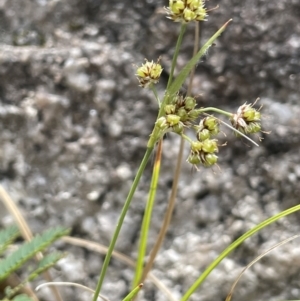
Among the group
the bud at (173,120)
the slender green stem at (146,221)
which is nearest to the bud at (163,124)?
the bud at (173,120)

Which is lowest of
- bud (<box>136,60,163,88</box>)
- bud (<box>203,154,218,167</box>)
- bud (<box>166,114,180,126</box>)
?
bud (<box>203,154,218,167</box>)

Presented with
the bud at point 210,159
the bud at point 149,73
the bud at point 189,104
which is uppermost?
the bud at point 149,73

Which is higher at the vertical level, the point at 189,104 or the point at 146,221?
the point at 189,104

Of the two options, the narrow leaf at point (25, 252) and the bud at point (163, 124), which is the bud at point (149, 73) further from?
the narrow leaf at point (25, 252)

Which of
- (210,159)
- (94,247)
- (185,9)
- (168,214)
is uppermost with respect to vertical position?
(185,9)

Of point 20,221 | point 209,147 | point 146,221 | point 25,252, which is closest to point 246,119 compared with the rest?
point 209,147

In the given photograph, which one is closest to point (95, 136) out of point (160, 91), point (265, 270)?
point (160, 91)

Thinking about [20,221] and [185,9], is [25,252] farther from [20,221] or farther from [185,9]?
[185,9]

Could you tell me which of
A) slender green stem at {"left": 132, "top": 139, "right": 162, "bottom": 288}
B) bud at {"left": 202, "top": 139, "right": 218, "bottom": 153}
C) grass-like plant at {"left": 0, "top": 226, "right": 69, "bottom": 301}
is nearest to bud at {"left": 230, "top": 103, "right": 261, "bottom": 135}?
bud at {"left": 202, "top": 139, "right": 218, "bottom": 153}

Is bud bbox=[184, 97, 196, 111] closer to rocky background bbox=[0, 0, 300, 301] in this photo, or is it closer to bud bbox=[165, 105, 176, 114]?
bud bbox=[165, 105, 176, 114]
